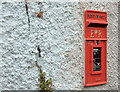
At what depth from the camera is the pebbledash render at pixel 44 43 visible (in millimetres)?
2174

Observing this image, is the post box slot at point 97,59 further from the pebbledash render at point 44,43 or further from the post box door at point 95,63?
the pebbledash render at point 44,43

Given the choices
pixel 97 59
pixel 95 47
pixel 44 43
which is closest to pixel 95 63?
pixel 97 59

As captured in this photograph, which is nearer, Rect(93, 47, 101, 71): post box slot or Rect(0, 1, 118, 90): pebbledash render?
Rect(0, 1, 118, 90): pebbledash render

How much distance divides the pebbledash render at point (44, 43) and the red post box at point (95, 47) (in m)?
0.09

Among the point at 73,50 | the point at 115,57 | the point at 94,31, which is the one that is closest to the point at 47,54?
the point at 73,50

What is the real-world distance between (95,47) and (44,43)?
37.5 inches

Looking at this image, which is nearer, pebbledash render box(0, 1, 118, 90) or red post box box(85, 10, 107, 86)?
pebbledash render box(0, 1, 118, 90)

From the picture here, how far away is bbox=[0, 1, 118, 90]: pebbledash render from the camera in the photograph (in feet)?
7.13

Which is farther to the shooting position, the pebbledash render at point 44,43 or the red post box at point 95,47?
the red post box at point 95,47

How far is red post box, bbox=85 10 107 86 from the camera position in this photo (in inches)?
104

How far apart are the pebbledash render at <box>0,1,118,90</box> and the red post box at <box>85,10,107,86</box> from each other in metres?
0.09

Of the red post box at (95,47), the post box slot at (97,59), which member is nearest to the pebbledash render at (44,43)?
the red post box at (95,47)

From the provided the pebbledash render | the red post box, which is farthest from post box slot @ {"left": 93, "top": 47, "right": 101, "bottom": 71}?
the pebbledash render

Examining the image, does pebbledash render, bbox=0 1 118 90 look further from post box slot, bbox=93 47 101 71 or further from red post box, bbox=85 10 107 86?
post box slot, bbox=93 47 101 71
